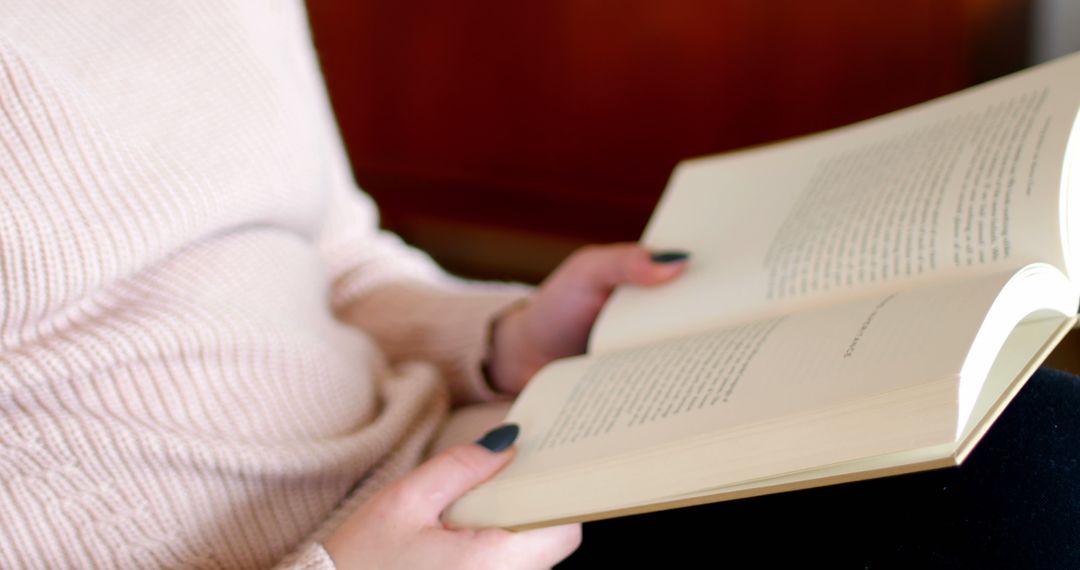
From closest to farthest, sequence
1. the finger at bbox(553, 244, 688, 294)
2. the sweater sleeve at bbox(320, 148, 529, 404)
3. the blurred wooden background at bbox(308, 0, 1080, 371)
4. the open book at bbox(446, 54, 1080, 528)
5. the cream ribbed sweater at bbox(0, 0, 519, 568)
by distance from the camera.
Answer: the open book at bbox(446, 54, 1080, 528), the cream ribbed sweater at bbox(0, 0, 519, 568), the finger at bbox(553, 244, 688, 294), the sweater sleeve at bbox(320, 148, 529, 404), the blurred wooden background at bbox(308, 0, 1080, 371)

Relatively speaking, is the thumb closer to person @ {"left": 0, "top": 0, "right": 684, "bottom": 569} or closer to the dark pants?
person @ {"left": 0, "top": 0, "right": 684, "bottom": 569}

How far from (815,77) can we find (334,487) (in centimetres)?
89

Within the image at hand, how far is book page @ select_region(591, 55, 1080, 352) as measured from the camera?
19.9 inches

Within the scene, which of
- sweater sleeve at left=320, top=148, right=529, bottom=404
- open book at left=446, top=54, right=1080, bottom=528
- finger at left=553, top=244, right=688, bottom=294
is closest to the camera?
open book at left=446, top=54, right=1080, bottom=528

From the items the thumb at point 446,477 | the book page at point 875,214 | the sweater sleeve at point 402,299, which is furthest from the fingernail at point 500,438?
the sweater sleeve at point 402,299

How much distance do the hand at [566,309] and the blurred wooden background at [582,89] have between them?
67 centimetres

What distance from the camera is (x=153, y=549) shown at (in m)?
0.53

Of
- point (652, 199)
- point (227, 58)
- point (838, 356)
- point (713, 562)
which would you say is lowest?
point (652, 199)

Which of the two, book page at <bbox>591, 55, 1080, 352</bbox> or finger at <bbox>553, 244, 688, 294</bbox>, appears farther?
finger at <bbox>553, 244, 688, 294</bbox>

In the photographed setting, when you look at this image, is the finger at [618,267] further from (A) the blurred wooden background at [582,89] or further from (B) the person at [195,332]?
(A) the blurred wooden background at [582,89]

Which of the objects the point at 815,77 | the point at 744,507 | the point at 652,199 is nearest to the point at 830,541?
the point at 744,507

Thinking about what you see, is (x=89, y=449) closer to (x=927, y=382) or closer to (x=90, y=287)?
(x=90, y=287)

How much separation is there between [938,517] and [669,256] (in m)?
0.24

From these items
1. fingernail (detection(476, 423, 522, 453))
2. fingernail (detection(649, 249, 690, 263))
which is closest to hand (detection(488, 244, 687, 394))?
fingernail (detection(649, 249, 690, 263))
